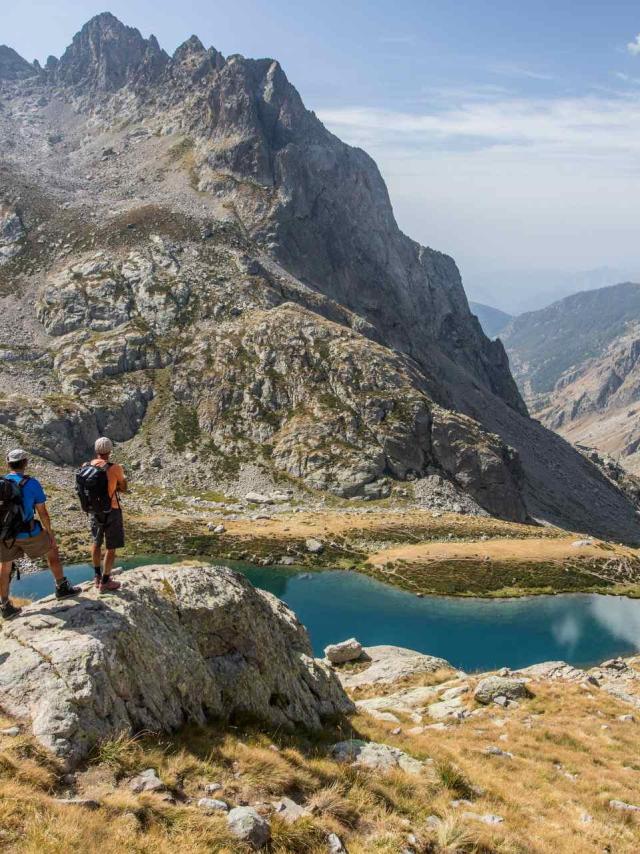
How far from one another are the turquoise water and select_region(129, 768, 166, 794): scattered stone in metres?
43.2

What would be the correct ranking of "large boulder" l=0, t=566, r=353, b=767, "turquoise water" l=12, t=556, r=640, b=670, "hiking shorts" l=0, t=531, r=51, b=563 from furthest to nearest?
"turquoise water" l=12, t=556, r=640, b=670 → "hiking shorts" l=0, t=531, r=51, b=563 → "large boulder" l=0, t=566, r=353, b=767

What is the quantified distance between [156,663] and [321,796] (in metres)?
5.26

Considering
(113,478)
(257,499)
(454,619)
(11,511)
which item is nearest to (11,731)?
(11,511)

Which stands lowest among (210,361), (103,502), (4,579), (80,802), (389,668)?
(389,668)

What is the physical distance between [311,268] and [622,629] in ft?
488

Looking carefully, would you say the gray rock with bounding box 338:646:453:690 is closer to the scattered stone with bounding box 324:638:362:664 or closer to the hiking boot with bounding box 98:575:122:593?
the scattered stone with bounding box 324:638:362:664

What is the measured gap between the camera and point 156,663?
14.6 meters

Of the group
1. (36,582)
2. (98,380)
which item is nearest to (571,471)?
(98,380)

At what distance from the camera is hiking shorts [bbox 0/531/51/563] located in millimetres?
14656

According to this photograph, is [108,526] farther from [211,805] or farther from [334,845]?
[334,845]

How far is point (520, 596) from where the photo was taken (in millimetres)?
70375

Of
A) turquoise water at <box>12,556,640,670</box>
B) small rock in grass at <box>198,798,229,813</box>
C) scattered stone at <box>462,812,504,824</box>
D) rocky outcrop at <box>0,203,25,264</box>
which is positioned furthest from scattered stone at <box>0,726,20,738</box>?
rocky outcrop at <box>0,203,25,264</box>

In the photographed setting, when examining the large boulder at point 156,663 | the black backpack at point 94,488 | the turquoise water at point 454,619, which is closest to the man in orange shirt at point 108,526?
the black backpack at point 94,488

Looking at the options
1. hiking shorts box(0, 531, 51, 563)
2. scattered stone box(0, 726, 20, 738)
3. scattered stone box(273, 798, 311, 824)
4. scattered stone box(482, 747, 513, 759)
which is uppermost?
hiking shorts box(0, 531, 51, 563)
